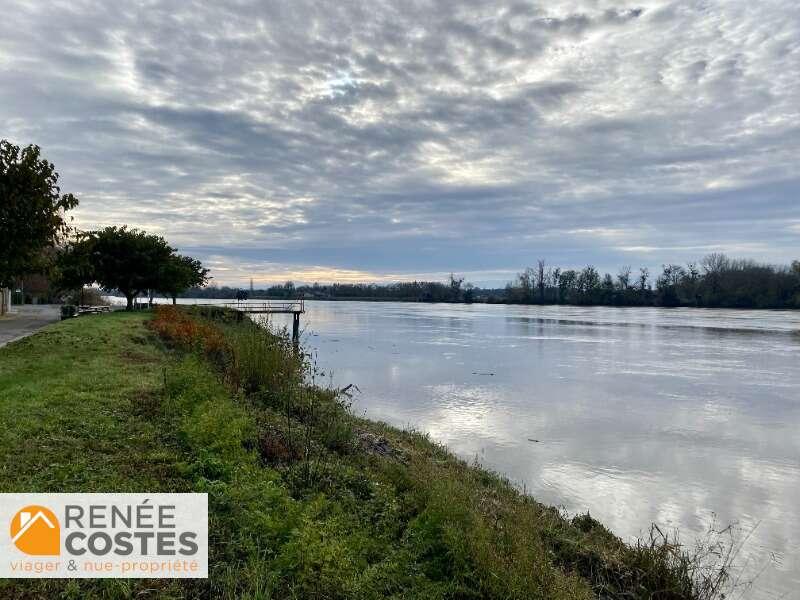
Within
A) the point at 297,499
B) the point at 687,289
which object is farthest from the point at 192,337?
the point at 687,289

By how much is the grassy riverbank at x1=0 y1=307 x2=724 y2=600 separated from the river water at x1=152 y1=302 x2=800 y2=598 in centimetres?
169

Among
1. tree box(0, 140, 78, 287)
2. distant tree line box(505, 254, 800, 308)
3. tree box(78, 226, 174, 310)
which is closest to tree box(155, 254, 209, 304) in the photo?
tree box(78, 226, 174, 310)

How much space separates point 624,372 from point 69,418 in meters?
23.9

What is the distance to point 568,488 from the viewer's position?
414 inches

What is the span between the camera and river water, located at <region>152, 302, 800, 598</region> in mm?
9375

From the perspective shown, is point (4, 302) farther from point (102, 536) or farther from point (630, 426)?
point (102, 536)

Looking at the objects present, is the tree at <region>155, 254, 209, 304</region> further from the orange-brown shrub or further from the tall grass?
the tall grass

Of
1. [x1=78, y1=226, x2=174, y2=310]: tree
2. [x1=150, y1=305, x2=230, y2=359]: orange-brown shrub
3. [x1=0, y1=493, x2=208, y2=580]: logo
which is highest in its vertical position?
[x1=78, y1=226, x2=174, y2=310]: tree

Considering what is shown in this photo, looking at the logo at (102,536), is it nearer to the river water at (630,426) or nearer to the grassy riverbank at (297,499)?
the grassy riverbank at (297,499)

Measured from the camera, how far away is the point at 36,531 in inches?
181

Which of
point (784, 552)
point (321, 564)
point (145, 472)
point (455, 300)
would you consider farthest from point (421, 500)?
point (455, 300)

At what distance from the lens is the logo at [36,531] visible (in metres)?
4.42

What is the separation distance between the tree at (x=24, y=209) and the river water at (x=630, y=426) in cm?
780

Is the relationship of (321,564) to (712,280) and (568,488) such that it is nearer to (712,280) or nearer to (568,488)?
(568,488)
